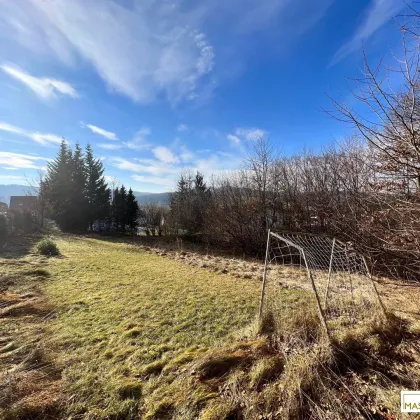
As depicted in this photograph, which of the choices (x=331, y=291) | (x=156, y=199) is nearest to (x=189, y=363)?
(x=331, y=291)

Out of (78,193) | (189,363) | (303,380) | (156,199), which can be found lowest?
(189,363)

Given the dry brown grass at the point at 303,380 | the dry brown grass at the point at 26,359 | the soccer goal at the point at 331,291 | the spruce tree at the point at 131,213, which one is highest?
the spruce tree at the point at 131,213

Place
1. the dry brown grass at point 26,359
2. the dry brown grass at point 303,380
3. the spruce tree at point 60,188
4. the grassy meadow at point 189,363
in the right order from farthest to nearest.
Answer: the spruce tree at point 60,188
the dry brown grass at point 26,359
the grassy meadow at point 189,363
the dry brown grass at point 303,380

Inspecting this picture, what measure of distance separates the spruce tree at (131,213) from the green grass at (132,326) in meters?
17.2

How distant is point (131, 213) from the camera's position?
24.4m

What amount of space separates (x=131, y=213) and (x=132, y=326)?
21.9 m

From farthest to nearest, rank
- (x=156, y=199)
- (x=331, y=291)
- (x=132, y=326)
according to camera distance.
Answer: (x=156, y=199)
(x=331, y=291)
(x=132, y=326)

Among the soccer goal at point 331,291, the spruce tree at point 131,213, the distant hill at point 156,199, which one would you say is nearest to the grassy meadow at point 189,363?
the soccer goal at point 331,291

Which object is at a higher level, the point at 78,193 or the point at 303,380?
the point at 78,193

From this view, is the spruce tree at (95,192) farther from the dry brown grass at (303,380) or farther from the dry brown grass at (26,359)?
the dry brown grass at (303,380)

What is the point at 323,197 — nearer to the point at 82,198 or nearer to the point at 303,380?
the point at 303,380

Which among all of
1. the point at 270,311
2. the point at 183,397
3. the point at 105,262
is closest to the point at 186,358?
the point at 183,397

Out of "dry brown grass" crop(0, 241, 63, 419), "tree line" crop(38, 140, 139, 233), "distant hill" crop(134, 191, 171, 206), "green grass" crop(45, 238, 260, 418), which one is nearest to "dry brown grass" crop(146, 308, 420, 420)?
"green grass" crop(45, 238, 260, 418)

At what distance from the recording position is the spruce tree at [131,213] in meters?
24.4
